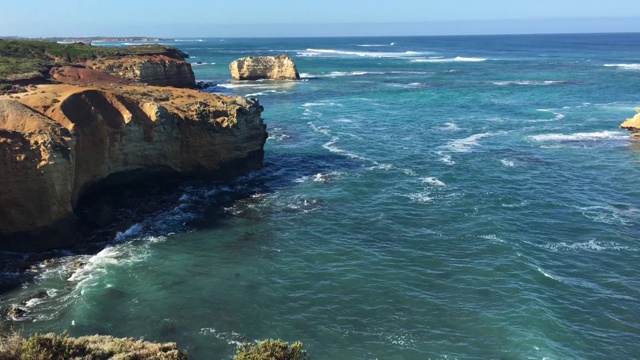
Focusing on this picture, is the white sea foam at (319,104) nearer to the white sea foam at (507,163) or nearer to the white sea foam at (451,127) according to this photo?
the white sea foam at (451,127)

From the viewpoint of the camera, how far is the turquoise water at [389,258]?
1019 inches

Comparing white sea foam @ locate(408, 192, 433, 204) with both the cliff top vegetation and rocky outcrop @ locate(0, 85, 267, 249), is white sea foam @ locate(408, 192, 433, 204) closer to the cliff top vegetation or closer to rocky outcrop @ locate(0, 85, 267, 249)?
rocky outcrop @ locate(0, 85, 267, 249)

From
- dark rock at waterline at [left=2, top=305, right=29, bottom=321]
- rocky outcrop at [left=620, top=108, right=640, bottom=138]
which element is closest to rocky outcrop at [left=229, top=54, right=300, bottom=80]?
rocky outcrop at [left=620, top=108, right=640, bottom=138]

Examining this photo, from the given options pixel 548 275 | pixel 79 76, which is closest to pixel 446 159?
pixel 548 275

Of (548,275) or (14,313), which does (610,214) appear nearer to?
(548,275)

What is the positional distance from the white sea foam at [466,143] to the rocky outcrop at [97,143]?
75.7 feet

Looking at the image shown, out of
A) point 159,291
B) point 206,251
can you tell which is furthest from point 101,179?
point 159,291

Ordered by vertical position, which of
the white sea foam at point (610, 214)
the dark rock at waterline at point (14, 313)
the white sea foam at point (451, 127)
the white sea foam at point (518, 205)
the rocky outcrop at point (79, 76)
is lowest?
the dark rock at waterline at point (14, 313)

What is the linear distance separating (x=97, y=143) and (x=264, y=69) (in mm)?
97460

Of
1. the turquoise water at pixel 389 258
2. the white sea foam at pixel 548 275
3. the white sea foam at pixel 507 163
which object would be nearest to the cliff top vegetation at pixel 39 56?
the turquoise water at pixel 389 258

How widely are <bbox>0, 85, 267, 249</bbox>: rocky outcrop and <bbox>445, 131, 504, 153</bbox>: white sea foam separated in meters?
23.1

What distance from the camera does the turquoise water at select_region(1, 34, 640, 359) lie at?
25875mm

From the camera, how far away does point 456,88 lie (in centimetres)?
11162

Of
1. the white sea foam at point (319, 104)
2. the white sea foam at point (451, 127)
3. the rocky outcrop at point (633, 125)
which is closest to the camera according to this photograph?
the rocky outcrop at point (633, 125)
